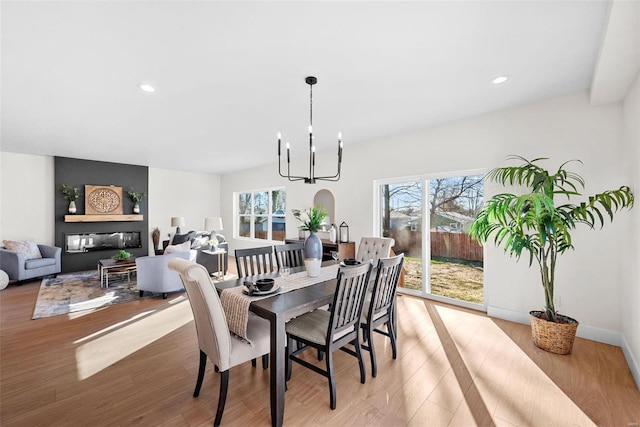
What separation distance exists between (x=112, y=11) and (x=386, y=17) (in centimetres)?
174

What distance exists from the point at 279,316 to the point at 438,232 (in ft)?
10.3

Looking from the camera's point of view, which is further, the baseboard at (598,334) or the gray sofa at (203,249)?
the gray sofa at (203,249)

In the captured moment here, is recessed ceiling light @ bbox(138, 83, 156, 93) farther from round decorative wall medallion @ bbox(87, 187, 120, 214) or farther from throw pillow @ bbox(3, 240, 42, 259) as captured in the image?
round decorative wall medallion @ bbox(87, 187, 120, 214)

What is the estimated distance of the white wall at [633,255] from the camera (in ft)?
7.07

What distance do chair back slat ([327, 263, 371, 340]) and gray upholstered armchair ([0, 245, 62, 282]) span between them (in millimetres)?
6020

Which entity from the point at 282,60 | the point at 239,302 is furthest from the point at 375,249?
the point at 282,60

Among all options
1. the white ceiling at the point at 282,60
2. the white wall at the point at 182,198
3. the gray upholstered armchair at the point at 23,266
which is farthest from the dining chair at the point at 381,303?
the white wall at the point at 182,198

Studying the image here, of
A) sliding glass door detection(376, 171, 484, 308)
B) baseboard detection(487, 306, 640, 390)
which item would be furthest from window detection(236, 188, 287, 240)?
baseboard detection(487, 306, 640, 390)

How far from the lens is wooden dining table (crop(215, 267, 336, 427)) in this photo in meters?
1.63

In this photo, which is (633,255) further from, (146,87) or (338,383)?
(146,87)

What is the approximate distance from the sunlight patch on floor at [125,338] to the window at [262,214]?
11.1ft

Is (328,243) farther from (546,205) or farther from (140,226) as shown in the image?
(140,226)

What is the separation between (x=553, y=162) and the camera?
3.03m

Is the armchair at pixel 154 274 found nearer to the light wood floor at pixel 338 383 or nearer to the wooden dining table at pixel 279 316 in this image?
the light wood floor at pixel 338 383
